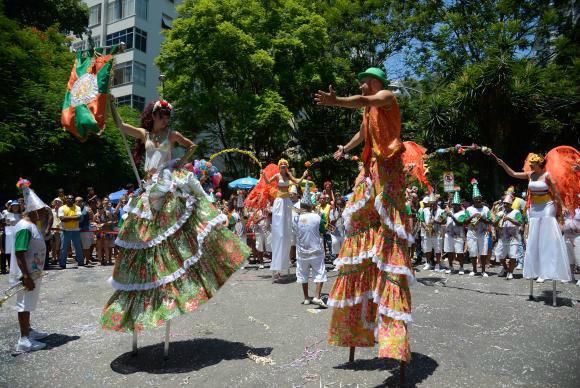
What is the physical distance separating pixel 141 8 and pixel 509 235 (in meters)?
34.2

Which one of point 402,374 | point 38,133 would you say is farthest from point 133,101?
point 402,374

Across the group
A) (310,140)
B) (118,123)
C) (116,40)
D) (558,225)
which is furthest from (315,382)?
(116,40)

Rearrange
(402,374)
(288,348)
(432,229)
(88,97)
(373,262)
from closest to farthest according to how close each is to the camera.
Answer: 1. (402,374)
2. (373,262)
3. (88,97)
4. (288,348)
5. (432,229)

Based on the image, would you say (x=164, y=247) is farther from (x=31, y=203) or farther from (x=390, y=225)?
(x=390, y=225)

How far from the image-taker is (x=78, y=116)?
455 centimetres

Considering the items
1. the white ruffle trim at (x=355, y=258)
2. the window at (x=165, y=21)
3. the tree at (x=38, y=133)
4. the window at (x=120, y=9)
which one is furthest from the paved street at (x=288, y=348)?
the window at (x=165, y=21)

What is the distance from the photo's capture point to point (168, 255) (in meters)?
4.71

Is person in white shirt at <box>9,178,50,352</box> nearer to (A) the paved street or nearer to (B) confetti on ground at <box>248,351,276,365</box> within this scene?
(A) the paved street

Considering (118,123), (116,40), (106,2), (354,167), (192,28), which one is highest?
(106,2)

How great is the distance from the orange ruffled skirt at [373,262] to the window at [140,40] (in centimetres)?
3581

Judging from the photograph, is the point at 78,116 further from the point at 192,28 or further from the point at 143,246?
the point at 192,28

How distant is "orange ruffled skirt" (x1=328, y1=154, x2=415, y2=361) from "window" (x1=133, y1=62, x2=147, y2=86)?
35.0 m

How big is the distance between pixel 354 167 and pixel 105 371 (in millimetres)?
22691

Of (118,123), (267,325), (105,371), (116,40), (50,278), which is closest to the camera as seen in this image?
(105,371)
